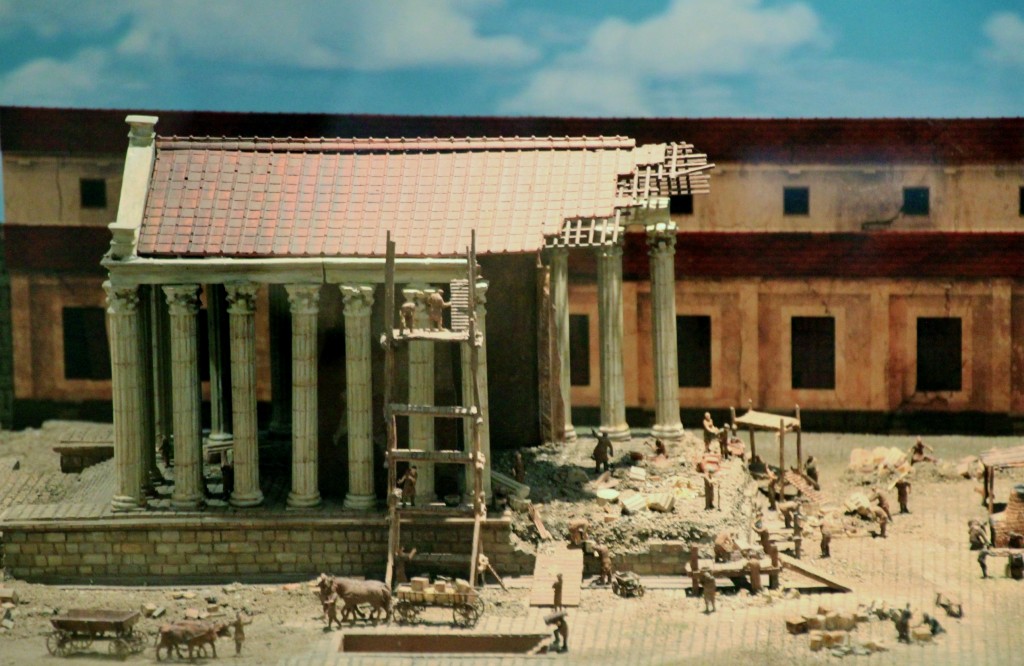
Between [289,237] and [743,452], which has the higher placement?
[289,237]

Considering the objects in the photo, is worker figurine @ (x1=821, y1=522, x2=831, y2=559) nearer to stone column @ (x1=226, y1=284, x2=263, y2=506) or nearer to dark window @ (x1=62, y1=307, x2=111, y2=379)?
stone column @ (x1=226, y1=284, x2=263, y2=506)

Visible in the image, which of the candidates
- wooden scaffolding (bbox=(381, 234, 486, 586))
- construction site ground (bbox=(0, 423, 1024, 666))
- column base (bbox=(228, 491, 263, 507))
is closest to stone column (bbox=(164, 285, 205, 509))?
column base (bbox=(228, 491, 263, 507))

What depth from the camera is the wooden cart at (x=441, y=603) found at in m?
34.6

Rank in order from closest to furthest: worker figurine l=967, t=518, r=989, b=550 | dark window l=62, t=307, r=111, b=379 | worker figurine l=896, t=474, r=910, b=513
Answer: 1. worker figurine l=967, t=518, r=989, b=550
2. worker figurine l=896, t=474, r=910, b=513
3. dark window l=62, t=307, r=111, b=379

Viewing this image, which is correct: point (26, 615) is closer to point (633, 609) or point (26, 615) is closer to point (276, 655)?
point (276, 655)

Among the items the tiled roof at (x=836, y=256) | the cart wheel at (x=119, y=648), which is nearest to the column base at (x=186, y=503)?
the cart wheel at (x=119, y=648)

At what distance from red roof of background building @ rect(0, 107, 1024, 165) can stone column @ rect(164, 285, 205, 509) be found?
39.8 feet

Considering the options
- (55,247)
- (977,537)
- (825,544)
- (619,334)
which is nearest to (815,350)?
(619,334)

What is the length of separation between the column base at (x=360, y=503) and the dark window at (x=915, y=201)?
2012 centimetres

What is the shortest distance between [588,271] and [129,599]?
19.3 m

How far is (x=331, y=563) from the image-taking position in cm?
3756

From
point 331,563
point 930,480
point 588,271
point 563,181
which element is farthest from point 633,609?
point 588,271

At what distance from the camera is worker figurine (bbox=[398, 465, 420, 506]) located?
3750 cm

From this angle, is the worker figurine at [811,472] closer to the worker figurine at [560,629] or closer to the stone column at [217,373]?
the worker figurine at [560,629]
